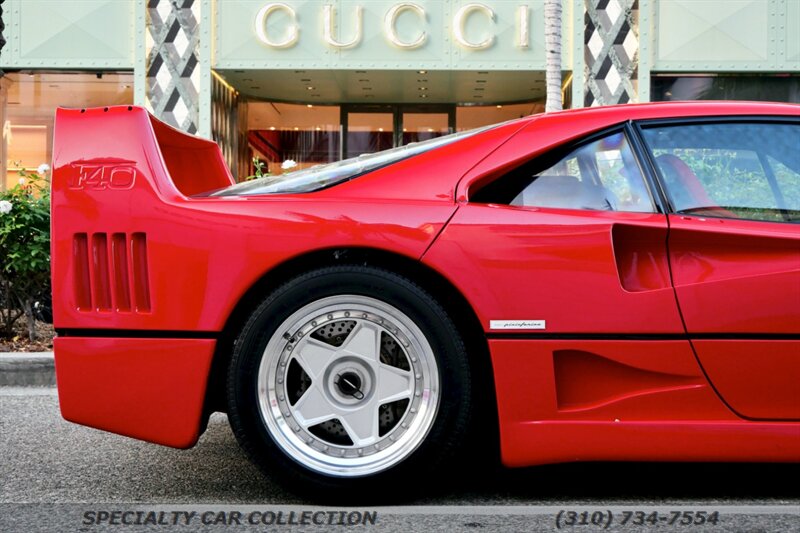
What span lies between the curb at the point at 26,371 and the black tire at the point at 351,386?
344 cm

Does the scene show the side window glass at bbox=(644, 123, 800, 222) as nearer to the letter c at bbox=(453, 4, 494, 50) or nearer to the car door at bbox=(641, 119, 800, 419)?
the car door at bbox=(641, 119, 800, 419)

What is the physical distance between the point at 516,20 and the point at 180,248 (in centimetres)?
971

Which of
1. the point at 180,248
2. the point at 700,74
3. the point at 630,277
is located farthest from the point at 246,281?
the point at 700,74

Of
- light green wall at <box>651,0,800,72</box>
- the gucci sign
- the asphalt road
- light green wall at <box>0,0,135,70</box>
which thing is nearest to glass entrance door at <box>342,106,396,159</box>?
the gucci sign

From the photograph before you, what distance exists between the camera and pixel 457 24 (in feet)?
38.8

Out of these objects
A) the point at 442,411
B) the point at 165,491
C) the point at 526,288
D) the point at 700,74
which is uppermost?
the point at 700,74

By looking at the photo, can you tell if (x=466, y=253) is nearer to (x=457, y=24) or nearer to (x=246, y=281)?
(x=246, y=281)

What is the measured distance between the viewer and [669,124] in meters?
3.03

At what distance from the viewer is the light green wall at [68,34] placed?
11953 millimetres

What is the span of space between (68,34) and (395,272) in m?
10.5

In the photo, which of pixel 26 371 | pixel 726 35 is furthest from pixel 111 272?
pixel 726 35

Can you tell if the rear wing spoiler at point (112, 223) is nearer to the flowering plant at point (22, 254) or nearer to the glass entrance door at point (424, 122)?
the flowering plant at point (22, 254)

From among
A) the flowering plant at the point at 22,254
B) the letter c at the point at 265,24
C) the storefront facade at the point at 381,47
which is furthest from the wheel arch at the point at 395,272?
the letter c at the point at 265,24

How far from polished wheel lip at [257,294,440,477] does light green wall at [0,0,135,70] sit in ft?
33.5
